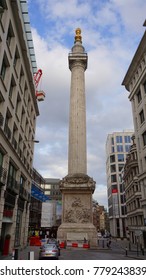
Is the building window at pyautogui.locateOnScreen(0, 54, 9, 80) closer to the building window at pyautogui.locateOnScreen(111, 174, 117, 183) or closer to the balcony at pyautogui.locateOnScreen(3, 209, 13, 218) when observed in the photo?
the balcony at pyautogui.locateOnScreen(3, 209, 13, 218)

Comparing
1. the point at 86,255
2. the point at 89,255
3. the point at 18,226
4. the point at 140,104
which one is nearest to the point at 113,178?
the point at 140,104

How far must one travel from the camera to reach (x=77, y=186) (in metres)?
39.4

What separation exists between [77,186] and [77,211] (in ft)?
13.6

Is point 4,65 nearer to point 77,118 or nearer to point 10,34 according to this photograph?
point 10,34

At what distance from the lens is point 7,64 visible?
82.8 feet

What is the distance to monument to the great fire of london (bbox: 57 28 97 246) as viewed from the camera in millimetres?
36969

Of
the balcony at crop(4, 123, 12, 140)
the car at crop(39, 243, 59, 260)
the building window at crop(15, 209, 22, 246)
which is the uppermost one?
the balcony at crop(4, 123, 12, 140)

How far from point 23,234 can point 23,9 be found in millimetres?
33697

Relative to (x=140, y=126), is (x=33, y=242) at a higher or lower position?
lower

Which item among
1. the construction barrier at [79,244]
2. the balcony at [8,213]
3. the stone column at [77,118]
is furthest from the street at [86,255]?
the stone column at [77,118]

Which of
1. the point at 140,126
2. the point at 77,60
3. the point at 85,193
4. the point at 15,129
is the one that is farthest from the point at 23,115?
the point at 77,60

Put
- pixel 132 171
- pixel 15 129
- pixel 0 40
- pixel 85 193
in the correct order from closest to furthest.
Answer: pixel 0 40, pixel 15 129, pixel 85 193, pixel 132 171

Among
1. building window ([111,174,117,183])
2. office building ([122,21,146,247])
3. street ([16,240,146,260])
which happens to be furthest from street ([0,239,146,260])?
building window ([111,174,117,183])

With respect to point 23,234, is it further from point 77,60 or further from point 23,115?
point 77,60
